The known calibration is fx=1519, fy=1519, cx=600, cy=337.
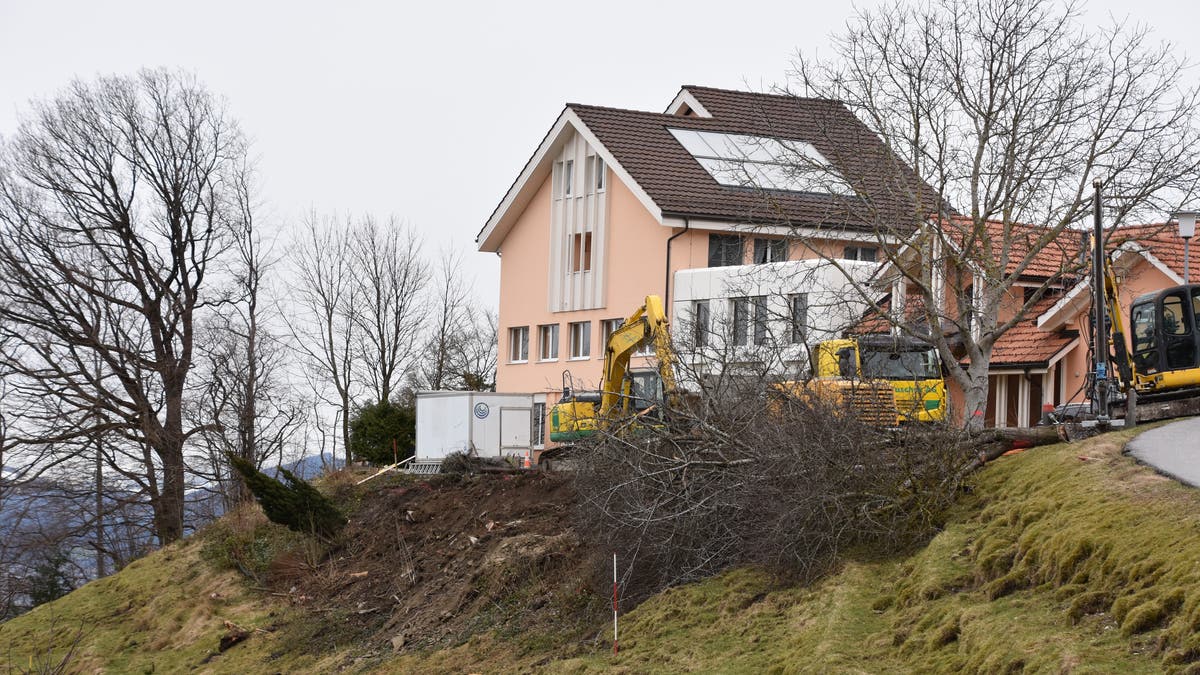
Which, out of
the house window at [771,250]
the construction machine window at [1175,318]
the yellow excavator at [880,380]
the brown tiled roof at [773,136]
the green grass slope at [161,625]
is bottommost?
the green grass slope at [161,625]

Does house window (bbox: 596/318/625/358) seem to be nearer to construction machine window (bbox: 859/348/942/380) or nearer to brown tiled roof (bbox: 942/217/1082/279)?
brown tiled roof (bbox: 942/217/1082/279)

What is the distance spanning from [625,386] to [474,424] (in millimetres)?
9039

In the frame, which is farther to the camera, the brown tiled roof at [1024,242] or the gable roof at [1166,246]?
the gable roof at [1166,246]

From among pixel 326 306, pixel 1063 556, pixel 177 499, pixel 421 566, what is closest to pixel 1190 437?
Result: pixel 1063 556

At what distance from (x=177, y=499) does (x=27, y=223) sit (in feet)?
27.7

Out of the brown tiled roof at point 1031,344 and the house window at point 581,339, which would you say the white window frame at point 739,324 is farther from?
the house window at point 581,339

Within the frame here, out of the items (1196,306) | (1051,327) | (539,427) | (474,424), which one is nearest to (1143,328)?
(1196,306)

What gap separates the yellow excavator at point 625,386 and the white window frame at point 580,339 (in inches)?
365

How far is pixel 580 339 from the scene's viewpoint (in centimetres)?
4228

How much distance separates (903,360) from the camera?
2556 centimetres

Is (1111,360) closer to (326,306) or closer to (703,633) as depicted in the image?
(703,633)

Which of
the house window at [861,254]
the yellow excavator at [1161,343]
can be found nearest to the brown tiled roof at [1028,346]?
the house window at [861,254]

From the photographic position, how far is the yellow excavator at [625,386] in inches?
846

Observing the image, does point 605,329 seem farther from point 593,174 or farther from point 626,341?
point 626,341
